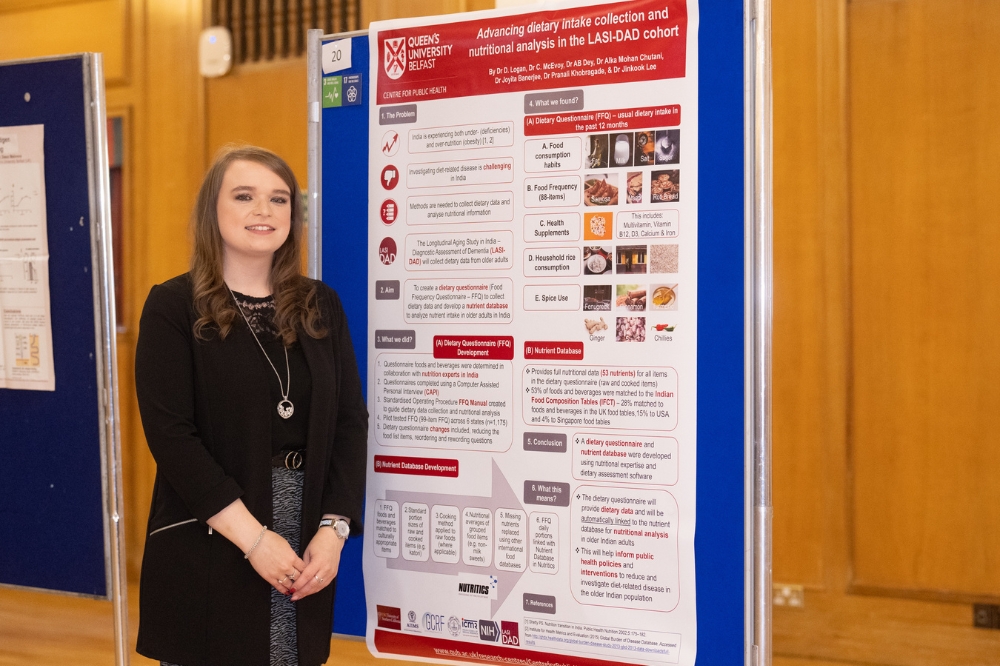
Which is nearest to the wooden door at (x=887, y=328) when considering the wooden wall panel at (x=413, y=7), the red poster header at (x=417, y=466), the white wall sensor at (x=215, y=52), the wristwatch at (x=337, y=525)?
the wooden wall panel at (x=413, y=7)

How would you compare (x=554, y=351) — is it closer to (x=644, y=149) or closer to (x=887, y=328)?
(x=644, y=149)

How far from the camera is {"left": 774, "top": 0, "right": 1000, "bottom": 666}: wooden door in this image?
3086 millimetres

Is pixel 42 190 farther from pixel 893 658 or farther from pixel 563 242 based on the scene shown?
pixel 893 658

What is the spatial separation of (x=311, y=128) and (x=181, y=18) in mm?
2432

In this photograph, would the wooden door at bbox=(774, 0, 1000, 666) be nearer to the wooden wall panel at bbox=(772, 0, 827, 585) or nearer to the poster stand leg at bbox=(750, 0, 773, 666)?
the wooden wall panel at bbox=(772, 0, 827, 585)

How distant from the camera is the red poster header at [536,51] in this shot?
1912 mm

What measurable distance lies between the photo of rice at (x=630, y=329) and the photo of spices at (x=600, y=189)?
26cm

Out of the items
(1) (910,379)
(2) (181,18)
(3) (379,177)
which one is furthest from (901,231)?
(2) (181,18)

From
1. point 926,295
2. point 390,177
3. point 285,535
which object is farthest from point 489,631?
point 926,295

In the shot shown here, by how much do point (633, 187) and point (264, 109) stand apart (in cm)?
267

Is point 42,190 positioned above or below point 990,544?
above

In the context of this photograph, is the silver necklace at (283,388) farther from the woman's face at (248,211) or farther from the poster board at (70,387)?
the poster board at (70,387)

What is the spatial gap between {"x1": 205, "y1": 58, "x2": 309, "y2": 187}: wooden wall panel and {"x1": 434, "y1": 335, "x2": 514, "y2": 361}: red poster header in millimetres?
2075

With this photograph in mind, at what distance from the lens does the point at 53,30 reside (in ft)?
14.7
